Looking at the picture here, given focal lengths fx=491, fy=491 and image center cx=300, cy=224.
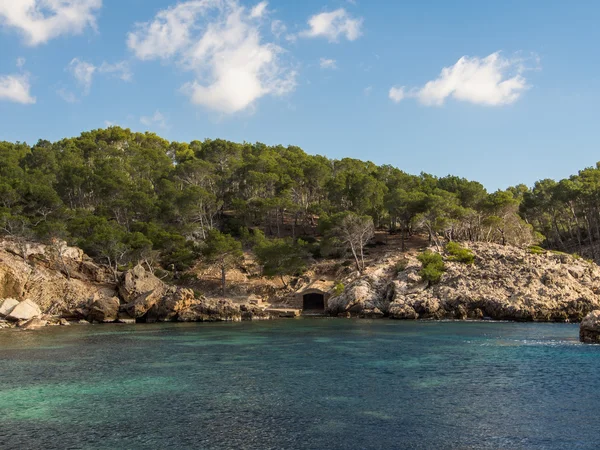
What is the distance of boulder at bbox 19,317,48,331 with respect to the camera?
4920cm

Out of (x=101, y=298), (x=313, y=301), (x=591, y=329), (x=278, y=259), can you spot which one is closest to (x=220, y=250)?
(x=278, y=259)

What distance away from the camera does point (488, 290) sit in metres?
54.1

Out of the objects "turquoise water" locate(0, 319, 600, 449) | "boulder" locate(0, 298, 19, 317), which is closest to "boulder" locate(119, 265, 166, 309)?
"boulder" locate(0, 298, 19, 317)

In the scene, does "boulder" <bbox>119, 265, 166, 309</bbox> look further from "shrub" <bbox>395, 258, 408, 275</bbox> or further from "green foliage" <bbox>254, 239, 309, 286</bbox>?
"shrub" <bbox>395, 258, 408, 275</bbox>

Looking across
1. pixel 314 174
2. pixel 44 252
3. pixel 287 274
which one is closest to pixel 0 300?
→ pixel 44 252

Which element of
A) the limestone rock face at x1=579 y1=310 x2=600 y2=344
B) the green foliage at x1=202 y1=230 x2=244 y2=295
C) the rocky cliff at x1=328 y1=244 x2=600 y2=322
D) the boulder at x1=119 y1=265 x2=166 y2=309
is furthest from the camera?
the green foliage at x1=202 y1=230 x2=244 y2=295

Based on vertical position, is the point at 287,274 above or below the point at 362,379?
above

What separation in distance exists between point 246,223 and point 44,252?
A: 103 feet

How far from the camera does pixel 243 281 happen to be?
7131 centimetres

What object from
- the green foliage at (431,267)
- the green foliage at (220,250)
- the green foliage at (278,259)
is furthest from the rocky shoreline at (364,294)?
the green foliage at (220,250)

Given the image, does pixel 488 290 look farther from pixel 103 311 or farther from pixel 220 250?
pixel 103 311

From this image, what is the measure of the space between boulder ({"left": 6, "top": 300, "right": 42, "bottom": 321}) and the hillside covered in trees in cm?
1130

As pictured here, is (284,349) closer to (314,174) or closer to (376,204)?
(376,204)

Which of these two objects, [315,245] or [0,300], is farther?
[315,245]
